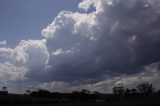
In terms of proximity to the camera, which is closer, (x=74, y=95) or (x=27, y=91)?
(x=74, y=95)

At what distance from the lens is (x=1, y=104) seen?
11062 cm

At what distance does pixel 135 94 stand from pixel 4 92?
8128 cm

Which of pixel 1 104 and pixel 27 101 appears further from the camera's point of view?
pixel 27 101

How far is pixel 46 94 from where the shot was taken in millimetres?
178375

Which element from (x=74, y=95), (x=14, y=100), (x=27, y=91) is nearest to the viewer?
(x=14, y=100)

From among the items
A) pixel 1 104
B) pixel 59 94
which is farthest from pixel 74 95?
pixel 1 104

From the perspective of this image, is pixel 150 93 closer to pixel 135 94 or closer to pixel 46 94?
pixel 135 94

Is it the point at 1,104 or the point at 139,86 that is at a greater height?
the point at 139,86

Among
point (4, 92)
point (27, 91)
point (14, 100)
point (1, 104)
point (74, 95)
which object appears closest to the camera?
point (1, 104)

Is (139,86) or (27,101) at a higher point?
(139,86)

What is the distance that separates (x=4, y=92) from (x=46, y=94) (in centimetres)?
2356

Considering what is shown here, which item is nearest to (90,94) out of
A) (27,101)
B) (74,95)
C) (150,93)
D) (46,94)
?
(74,95)

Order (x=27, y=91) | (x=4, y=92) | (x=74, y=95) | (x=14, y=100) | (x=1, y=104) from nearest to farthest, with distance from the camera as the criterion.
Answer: (x=1, y=104) → (x=14, y=100) → (x=4, y=92) → (x=74, y=95) → (x=27, y=91)

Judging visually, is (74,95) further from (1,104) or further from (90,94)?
(1,104)
